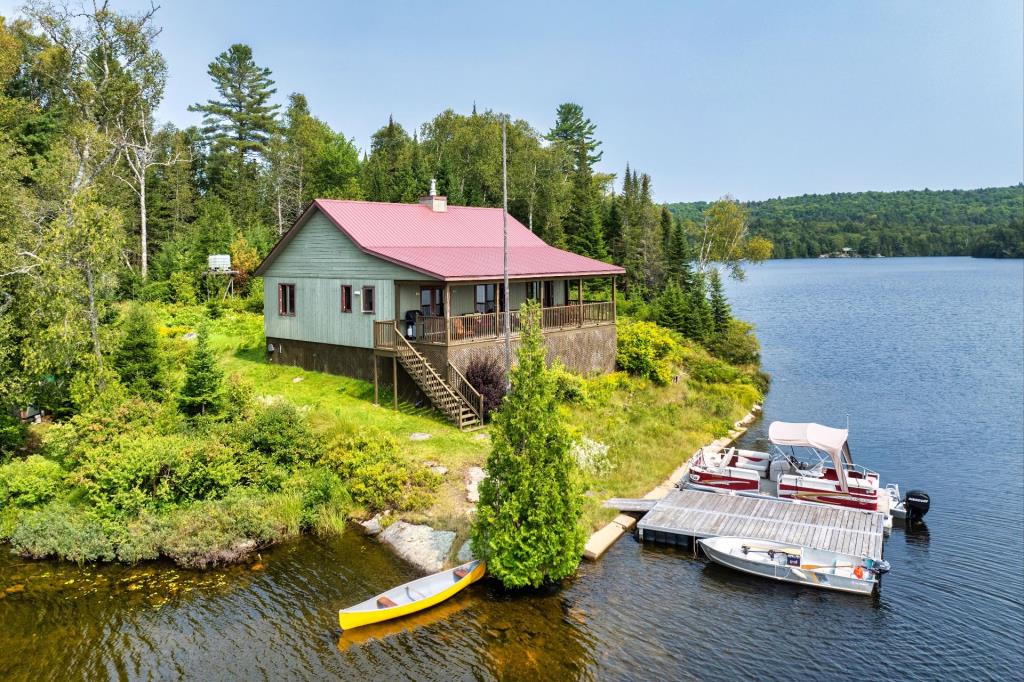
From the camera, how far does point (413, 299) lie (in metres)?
27.7

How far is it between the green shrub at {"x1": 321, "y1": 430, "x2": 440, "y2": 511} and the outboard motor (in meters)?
13.5

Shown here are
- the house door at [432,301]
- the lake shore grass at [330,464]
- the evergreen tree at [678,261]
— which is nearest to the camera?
the lake shore grass at [330,464]

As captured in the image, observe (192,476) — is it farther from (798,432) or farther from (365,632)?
(798,432)

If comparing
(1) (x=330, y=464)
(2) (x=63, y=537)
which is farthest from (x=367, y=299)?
(2) (x=63, y=537)

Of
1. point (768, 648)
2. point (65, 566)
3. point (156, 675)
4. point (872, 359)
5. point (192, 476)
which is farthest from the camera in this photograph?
point (872, 359)

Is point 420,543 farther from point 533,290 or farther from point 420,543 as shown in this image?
point 533,290

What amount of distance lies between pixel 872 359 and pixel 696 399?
24.1 meters

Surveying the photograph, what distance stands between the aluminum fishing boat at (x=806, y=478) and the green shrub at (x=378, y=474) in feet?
28.3

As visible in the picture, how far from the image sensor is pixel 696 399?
106ft

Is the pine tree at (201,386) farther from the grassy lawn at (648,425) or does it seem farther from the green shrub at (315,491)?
the grassy lawn at (648,425)

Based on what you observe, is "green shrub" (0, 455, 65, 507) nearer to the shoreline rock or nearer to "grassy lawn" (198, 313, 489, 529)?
"grassy lawn" (198, 313, 489, 529)

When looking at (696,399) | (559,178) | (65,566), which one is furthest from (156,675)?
(559,178)

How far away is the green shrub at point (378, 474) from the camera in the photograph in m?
19.2

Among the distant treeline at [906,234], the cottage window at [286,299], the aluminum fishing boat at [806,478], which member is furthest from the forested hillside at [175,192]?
the distant treeline at [906,234]
